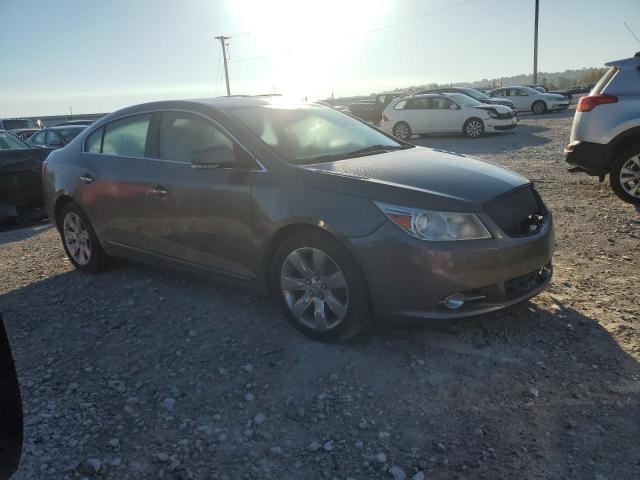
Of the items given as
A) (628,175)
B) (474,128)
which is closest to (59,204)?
(628,175)

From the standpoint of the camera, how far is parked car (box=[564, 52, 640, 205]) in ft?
21.7

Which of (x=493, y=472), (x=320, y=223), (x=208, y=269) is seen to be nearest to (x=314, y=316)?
(x=320, y=223)

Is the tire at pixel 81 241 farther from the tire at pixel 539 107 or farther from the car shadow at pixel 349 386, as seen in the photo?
the tire at pixel 539 107

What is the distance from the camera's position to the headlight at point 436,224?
3156mm

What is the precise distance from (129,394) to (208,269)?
4.06 ft

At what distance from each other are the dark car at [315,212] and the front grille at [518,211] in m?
0.01

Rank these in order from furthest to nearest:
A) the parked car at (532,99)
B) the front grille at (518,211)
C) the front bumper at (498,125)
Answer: the parked car at (532,99)
the front bumper at (498,125)
the front grille at (518,211)

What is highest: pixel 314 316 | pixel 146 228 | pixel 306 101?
pixel 306 101

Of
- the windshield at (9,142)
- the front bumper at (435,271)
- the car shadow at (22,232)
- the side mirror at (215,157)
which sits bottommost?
the car shadow at (22,232)

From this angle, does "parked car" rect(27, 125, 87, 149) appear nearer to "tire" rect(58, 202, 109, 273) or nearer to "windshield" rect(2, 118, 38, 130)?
"tire" rect(58, 202, 109, 273)

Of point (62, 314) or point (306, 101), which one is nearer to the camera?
point (62, 314)

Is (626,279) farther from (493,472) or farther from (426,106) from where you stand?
(426,106)

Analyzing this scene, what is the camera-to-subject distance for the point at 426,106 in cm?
1923

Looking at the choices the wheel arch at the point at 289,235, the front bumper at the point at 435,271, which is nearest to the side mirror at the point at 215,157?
the wheel arch at the point at 289,235
